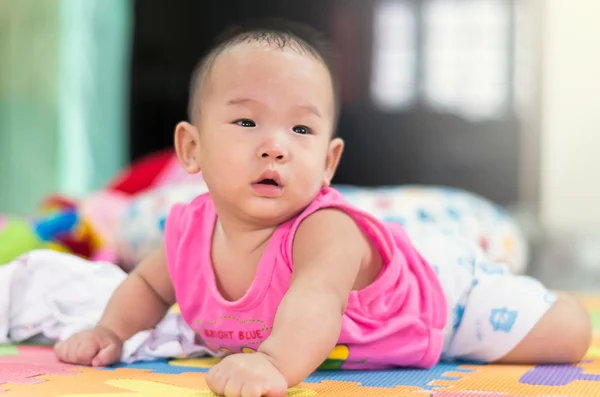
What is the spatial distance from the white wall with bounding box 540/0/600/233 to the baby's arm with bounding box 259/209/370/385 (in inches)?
140

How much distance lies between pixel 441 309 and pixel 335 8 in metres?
3.35

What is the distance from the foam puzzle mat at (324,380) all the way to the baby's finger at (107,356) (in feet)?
0.05

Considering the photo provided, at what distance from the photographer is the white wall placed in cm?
427

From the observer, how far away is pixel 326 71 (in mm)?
955

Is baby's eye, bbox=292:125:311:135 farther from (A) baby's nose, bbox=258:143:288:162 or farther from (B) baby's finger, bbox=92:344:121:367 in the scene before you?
(B) baby's finger, bbox=92:344:121:367

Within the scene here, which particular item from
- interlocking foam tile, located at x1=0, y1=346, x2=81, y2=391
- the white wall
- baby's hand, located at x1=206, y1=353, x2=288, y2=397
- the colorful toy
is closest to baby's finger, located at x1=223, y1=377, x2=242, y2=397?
baby's hand, located at x1=206, y1=353, x2=288, y2=397

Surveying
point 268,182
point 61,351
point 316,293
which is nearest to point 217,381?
point 316,293

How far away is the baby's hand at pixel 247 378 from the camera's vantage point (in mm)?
705

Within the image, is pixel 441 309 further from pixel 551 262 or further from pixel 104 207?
pixel 551 262

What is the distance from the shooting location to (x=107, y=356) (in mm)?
992

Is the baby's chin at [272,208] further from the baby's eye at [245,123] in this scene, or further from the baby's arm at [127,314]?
the baby's arm at [127,314]

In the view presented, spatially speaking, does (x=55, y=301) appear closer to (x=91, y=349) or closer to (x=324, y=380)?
(x=91, y=349)

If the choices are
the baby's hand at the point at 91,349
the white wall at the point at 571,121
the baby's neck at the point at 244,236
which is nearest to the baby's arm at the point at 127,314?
the baby's hand at the point at 91,349

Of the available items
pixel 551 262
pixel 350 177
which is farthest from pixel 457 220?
pixel 350 177
